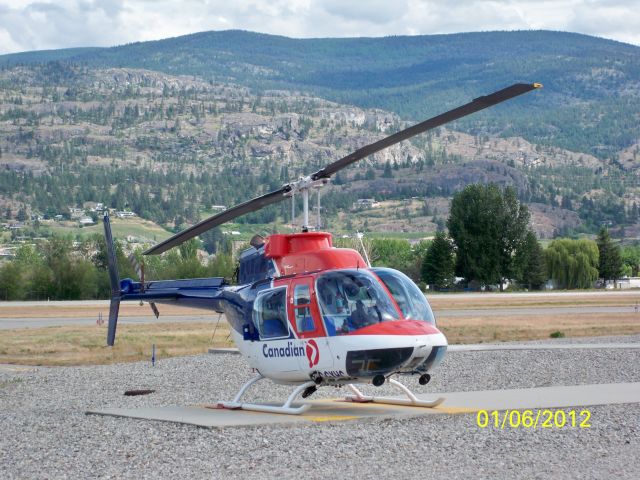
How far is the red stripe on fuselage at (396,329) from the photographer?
641 inches

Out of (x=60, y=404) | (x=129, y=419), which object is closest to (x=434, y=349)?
(x=129, y=419)

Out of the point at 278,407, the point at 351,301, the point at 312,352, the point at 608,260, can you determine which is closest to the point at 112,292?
the point at 278,407

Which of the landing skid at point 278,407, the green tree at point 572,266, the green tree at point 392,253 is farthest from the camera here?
the green tree at point 392,253

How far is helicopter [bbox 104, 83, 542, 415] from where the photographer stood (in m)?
16.4

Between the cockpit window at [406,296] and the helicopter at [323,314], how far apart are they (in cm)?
2

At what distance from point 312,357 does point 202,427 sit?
2.02 metres

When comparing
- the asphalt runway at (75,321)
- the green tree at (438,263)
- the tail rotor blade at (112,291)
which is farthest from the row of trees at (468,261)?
the tail rotor blade at (112,291)

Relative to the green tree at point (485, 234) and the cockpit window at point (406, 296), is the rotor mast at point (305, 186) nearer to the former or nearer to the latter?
the cockpit window at point (406, 296)

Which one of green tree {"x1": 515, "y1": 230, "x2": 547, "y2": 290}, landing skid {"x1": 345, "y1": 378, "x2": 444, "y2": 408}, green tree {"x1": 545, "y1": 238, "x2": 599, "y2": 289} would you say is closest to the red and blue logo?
landing skid {"x1": 345, "y1": 378, "x2": 444, "y2": 408}

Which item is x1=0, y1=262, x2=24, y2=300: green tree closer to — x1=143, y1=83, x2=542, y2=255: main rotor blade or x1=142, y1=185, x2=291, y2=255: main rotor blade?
x1=143, y1=83, x2=542, y2=255: main rotor blade

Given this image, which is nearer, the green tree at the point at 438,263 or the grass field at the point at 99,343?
the grass field at the point at 99,343

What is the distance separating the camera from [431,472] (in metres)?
13.5

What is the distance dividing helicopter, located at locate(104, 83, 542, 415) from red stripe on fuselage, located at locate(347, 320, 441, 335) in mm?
15
